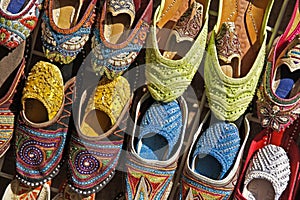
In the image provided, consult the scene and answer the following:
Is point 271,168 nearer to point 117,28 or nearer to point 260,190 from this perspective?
point 260,190

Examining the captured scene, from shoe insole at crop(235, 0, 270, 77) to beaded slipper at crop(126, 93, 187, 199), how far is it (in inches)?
7.3

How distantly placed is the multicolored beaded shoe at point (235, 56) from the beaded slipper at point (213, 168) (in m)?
0.05

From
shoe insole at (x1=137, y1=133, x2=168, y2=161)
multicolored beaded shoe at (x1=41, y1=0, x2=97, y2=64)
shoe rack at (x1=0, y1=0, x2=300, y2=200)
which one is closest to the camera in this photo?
multicolored beaded shoe at (x1=41, y1=0, x2=97, y2=64)

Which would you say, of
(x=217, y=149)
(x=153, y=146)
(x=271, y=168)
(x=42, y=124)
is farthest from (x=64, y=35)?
(x=271, y=168)

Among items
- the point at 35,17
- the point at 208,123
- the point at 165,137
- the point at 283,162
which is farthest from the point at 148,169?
the point at 35,17

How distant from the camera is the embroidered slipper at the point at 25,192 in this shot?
5.47ft

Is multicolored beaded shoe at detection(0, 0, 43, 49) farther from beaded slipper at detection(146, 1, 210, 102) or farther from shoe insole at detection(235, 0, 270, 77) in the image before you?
shoe insole at detection(235, 0, 270, 77)

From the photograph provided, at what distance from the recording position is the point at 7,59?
1608mm

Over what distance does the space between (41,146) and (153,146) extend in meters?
0.26

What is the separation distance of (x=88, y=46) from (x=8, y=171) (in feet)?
1.55

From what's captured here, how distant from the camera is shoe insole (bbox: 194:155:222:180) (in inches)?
63.2

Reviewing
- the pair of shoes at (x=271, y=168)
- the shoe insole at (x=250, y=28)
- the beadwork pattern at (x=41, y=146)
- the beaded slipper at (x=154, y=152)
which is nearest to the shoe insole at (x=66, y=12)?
the beadwork pattern at (x=41, y=146)

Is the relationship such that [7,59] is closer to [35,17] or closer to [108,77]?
[35,17]

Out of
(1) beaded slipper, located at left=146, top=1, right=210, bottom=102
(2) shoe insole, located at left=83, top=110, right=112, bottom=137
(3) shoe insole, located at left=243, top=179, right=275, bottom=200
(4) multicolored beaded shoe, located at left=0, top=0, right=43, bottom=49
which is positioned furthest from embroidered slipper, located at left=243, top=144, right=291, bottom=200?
(4) multicolored beaded shoe, located at left=0, top=0, right=43, bottom=49
